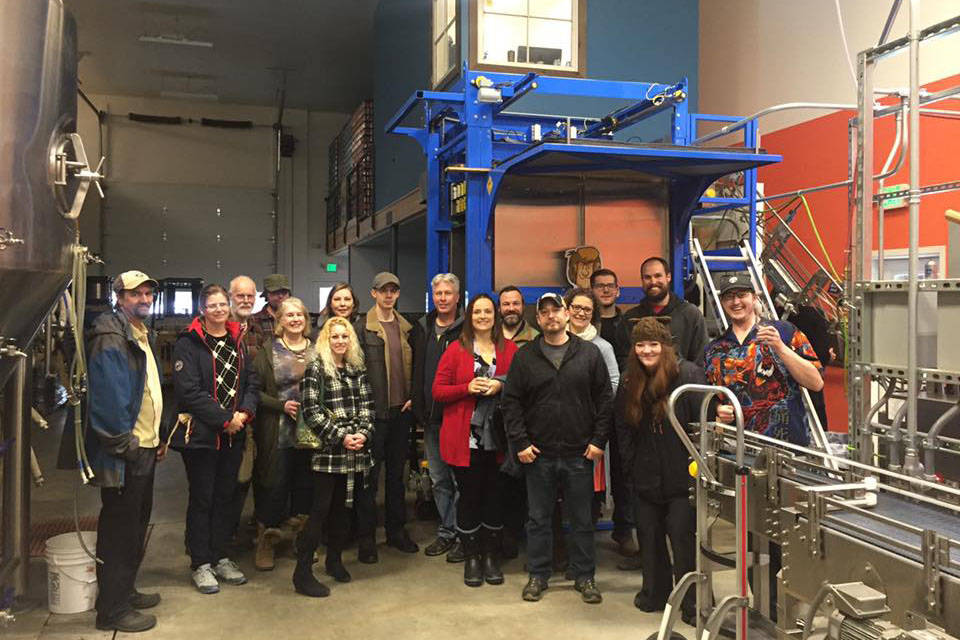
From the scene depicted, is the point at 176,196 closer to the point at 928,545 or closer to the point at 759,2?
the point at 759,2

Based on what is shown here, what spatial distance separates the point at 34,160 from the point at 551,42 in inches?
257

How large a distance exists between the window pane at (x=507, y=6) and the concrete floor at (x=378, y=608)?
5507 millimetres

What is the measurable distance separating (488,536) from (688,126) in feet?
11.9

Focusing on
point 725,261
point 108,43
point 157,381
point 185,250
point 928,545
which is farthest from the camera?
point 185,250

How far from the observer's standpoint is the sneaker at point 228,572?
446cm

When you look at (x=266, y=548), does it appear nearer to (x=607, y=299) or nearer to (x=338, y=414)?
(x=338, y=414)

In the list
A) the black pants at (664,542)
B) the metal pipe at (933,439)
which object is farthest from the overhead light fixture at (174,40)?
the metal pipe at (933,439)

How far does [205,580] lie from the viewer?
4344 mm

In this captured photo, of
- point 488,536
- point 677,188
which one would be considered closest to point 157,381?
point 488,536

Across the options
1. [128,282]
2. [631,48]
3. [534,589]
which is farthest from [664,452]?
[631,48]

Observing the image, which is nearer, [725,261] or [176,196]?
[725,261]

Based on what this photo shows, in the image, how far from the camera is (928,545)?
181 centimetres

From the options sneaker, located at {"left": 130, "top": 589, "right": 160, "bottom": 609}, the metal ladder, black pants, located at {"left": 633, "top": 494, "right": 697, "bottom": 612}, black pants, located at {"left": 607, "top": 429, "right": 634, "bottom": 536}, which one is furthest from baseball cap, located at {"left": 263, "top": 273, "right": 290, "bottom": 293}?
the metal ladder

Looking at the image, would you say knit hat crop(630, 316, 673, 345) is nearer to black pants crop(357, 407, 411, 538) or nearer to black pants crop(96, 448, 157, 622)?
black pants crop(357, 407, 411, 538)
